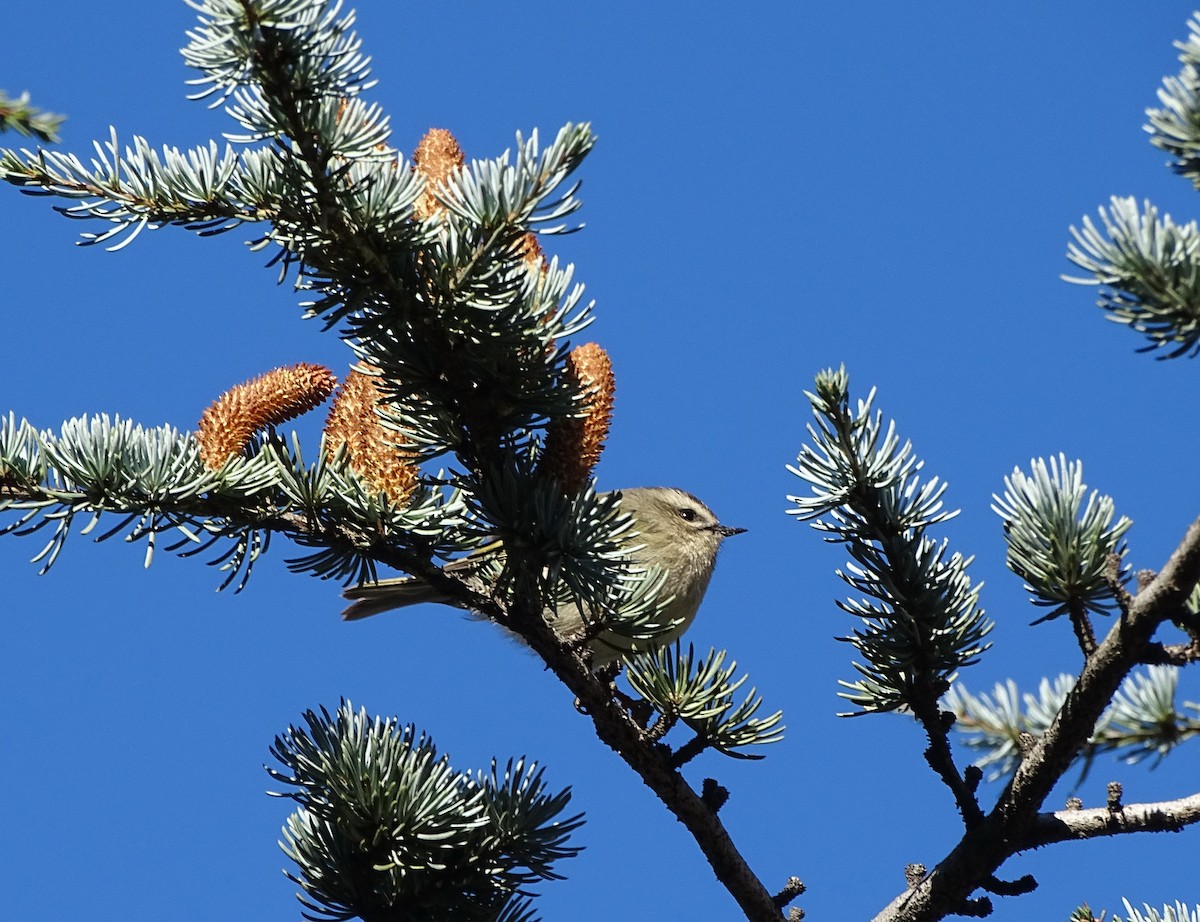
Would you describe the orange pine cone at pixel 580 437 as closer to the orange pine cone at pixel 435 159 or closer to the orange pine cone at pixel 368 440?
the orange pine cone at pixel 368 440

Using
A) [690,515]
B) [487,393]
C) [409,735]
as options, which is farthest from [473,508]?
[690,515]

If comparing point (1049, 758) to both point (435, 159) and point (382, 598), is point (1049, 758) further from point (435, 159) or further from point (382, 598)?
point (382, 598)

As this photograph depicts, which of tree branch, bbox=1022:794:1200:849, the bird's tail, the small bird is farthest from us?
the small bird

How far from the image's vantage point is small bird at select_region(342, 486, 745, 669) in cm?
525

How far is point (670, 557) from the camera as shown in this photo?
6.16 meters

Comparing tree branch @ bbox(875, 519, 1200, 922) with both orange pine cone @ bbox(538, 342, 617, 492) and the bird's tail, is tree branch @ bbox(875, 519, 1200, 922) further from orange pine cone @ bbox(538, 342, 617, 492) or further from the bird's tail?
the bird's tail

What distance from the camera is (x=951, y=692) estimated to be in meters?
2.72

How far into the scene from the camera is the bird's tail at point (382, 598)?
502 centimetres

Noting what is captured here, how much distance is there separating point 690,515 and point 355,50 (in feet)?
16.8

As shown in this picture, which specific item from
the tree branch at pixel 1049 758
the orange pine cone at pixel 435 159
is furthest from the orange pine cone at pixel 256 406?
the tree branch at pixel 1049 758

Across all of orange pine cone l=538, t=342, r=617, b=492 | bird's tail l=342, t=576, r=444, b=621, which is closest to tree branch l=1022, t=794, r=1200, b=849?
orange pine cone l=538, t=342, r=617, b=492

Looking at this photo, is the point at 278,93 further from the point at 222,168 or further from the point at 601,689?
the point at 601,689

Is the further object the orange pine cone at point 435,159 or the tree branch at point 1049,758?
the orange pine cone at point 435,159

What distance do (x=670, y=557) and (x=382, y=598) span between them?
151 cm
